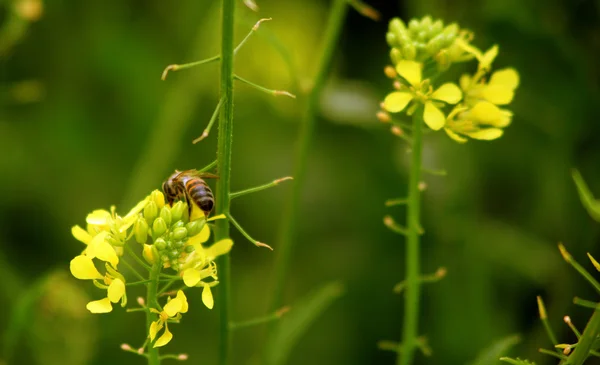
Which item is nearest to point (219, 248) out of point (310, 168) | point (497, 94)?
point (497, 94)

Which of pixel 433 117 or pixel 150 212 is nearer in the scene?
pixel 150 212

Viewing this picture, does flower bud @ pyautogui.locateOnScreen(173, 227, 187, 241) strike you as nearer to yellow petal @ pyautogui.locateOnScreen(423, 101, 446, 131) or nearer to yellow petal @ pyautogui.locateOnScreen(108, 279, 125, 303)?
yellow petal @ pyautogui.locateOnScreen(108, 279, 125, 303)

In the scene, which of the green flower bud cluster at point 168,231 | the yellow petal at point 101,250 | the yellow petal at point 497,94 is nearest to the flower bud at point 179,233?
the green flower bud cluster at point 168,231

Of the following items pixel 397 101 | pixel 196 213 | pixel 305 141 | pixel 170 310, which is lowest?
pixel 170 310

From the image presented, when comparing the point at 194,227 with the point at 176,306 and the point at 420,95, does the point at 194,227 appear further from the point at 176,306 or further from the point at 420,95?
the point at 420,95

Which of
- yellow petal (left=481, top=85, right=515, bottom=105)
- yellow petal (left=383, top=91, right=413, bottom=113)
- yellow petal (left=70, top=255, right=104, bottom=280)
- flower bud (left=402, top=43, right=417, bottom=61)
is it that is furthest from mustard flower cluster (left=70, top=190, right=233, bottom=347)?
yellow petal (left=481, top=85, right=515, bottom=105)

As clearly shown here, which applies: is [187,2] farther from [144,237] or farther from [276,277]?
[144,237]

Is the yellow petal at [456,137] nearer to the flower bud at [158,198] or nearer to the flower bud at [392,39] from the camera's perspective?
the flower bud at [392,39]
